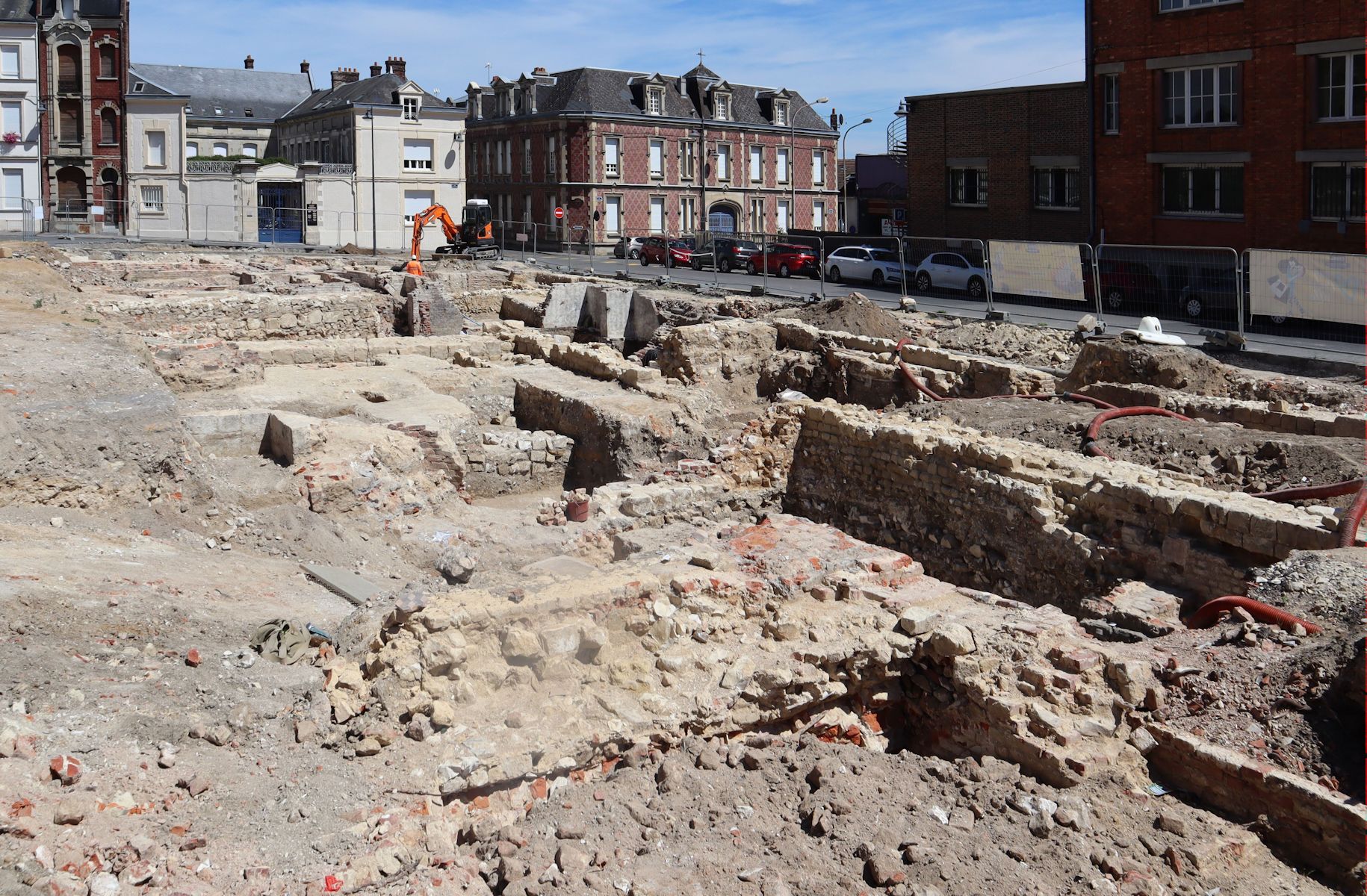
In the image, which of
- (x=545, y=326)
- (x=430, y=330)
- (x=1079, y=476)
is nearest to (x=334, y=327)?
(x=430, y=330)

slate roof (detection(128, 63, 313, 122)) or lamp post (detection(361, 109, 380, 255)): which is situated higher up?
slate roof (detection(128, 63, 313, 122))

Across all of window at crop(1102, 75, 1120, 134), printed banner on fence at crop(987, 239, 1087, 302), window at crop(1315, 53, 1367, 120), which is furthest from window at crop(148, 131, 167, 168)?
window at crop(1315, 53, 1367, 120)

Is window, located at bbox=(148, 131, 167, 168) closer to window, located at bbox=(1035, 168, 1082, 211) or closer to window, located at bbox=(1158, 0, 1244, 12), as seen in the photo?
window, located at bbox=(1035, 168, 1082, 211)

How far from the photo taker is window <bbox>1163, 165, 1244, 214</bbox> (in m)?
26.9

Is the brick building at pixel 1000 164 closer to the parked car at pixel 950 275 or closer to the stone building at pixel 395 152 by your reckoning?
the parked car at pixel 950 275

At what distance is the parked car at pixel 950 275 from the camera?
24125 mm

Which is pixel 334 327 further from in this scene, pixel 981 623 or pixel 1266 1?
pixel 1266 1

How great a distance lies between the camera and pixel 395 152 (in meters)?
50.0

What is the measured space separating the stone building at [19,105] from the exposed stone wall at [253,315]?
35203 mm

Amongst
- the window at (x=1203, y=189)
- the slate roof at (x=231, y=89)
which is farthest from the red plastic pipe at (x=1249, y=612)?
the slate roof at (x=231, y=89)

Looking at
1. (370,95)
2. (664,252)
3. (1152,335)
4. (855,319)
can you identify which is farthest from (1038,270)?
(370,95)

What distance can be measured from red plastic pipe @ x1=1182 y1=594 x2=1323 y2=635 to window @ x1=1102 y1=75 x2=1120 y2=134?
24483 millimetres

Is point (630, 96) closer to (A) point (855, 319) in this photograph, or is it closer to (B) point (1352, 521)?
(A) point (855, 319)

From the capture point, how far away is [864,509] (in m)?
11.1
